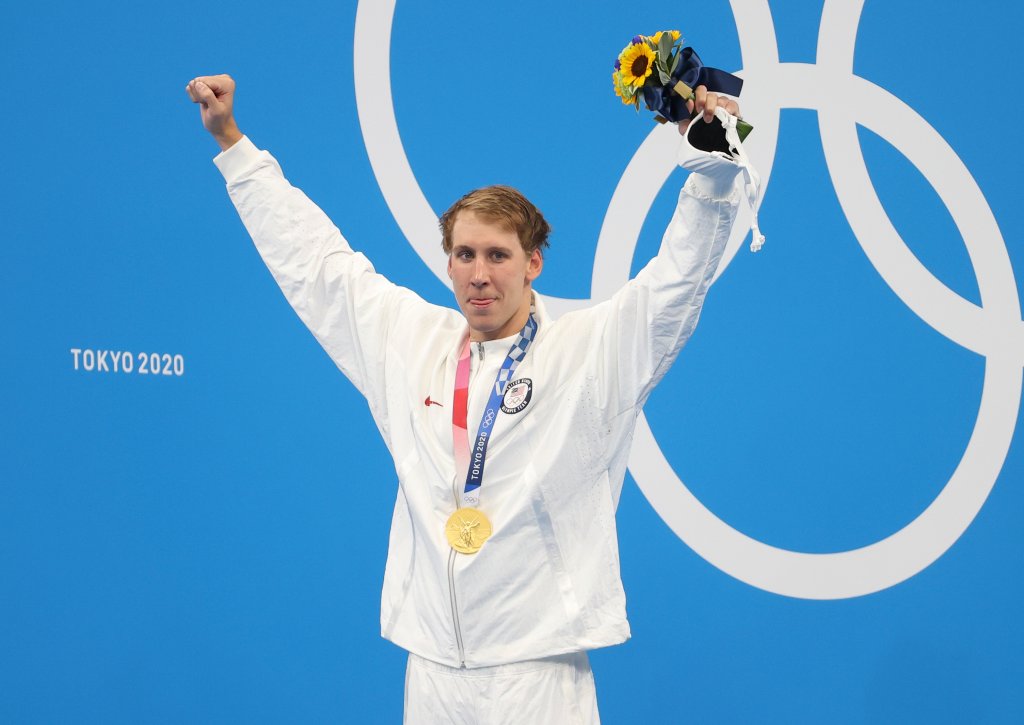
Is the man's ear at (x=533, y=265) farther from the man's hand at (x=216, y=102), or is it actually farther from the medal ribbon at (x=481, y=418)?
the man's hand at (x=216, y=102)

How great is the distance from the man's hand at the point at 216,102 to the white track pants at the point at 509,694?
1.10m

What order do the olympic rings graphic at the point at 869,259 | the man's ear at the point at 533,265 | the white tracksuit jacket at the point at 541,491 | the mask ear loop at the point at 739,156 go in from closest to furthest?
the mask ear loop at the point at 739,156
the white tracksuit jacket at the point at 541,491
the man's ear at the point at 533,265
the olympic rings graphic at the point at 869,259

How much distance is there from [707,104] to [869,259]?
4.15ft

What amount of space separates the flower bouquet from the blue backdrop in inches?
47.0

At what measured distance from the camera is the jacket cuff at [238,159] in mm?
2266

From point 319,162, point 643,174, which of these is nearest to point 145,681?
point 319,162

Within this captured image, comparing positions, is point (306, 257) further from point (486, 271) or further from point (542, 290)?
point (542, 290)

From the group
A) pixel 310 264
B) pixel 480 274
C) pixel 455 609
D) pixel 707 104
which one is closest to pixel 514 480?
pixel 455 609

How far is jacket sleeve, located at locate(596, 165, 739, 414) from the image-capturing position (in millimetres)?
1768

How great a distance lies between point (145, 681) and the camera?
11.5ft

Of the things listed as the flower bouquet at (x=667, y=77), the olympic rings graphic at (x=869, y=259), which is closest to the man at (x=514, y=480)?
the flower bouquet at (x=667, y=77)

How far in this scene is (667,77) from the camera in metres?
1.74

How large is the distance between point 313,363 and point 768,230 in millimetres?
1349

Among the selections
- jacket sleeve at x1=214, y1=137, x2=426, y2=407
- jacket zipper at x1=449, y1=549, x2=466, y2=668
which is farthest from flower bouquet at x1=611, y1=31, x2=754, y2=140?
jacket zipper at x1=449, y1=549, x2=466, y2=668
